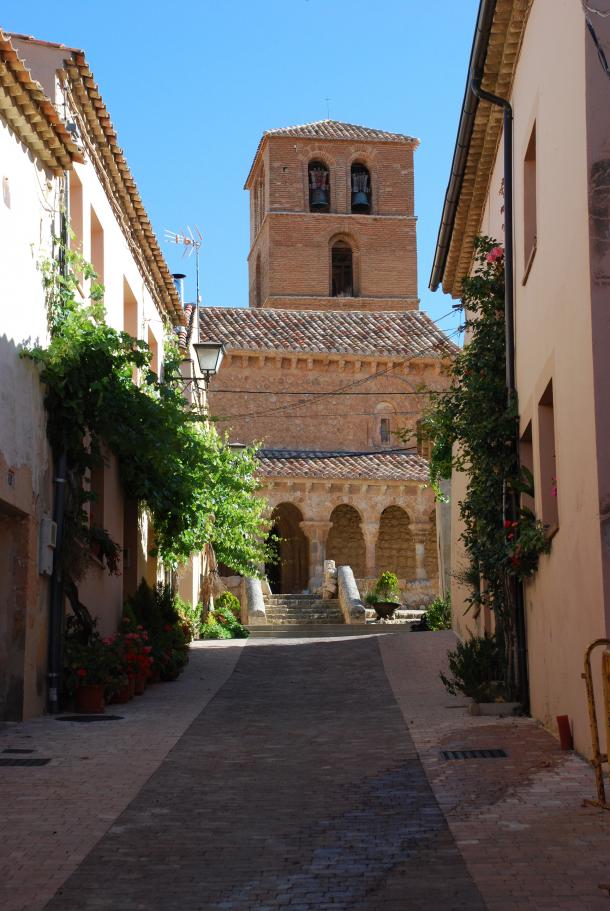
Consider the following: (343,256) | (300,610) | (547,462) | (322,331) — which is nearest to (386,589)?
(300,610)

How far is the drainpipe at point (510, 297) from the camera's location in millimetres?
12953

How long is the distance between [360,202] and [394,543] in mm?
19362

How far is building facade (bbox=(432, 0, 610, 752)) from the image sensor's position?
8570 mm

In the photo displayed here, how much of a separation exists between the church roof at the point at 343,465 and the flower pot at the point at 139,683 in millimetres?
23210

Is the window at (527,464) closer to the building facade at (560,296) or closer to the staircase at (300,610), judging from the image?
the building facade at (560,296)

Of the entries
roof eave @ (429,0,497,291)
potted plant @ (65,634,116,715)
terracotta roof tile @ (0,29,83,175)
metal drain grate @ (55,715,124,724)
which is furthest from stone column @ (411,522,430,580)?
terracotta roof tile @ (0,29,83,175)

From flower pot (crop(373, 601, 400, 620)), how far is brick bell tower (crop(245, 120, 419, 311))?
23273 millimetres

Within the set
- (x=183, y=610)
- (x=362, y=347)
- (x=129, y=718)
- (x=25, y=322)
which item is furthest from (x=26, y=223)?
(x=362, y=347)

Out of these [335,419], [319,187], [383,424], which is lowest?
[383,424]

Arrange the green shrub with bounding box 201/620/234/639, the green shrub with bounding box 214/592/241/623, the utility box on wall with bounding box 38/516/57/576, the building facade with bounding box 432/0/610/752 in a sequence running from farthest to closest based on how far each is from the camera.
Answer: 1. the green shrub with bounding box 214/592/241/623
2. the green shrub with bounding box 201/620/234/639
3. the utility box on wall with bounding box 38/516/57/576
4. the building facade with bounding box 432/0/610/752

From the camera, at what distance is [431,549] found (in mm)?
39094

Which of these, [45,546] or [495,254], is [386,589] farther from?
[45,546]

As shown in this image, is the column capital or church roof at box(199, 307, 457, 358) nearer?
the column capital

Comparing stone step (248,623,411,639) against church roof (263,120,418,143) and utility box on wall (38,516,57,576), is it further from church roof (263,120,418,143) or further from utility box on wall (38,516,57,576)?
church roof (263,120,418,143)
